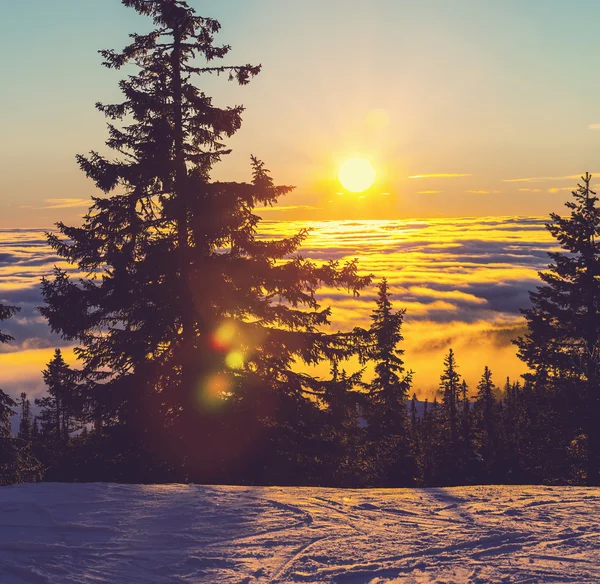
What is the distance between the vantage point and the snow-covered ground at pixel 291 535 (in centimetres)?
598

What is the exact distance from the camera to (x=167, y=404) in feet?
57.3

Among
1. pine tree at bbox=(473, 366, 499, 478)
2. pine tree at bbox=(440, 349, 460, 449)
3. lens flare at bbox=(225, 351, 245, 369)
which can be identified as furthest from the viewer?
pine tree at bbox=(440, 349, 460, 449)

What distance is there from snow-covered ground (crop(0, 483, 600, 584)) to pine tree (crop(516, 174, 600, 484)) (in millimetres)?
18982

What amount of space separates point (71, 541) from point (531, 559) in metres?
4.92

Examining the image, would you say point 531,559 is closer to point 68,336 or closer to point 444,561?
point 444,561

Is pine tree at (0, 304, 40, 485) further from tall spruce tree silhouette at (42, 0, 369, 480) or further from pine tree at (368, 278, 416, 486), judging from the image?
pine tree at (368, 278, 416, 486)

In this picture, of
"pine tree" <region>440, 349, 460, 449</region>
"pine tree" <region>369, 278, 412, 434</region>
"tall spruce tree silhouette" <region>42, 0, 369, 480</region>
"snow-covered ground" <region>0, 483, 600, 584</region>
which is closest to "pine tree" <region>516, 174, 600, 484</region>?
"pine tree" <region>369, 278, 412, 434</region>

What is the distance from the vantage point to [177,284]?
1739cm

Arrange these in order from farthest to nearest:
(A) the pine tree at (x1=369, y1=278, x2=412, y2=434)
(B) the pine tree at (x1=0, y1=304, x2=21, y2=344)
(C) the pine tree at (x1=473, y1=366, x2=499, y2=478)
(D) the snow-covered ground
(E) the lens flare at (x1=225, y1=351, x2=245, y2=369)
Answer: (C) the pine tree at (x1=473, y1=366, x2=499, y2=478) → (A) the pine tree at (x1=369, y1=278, x2=412, y2=434) → (B) the pine tree at (x1=0, y1=304, x2=21, y2=344) → (E) the lens flare at (x1=225, y1=351, x2=245, y2=369) → (D) the snow-covered ground

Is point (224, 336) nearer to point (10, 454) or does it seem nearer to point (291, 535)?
point (10, 454)

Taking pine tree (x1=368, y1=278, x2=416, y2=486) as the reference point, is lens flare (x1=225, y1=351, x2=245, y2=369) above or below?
above

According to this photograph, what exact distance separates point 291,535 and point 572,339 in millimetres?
23890

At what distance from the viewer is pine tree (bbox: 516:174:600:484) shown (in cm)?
2661

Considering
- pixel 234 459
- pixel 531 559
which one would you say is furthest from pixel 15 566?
pixel 234 459
